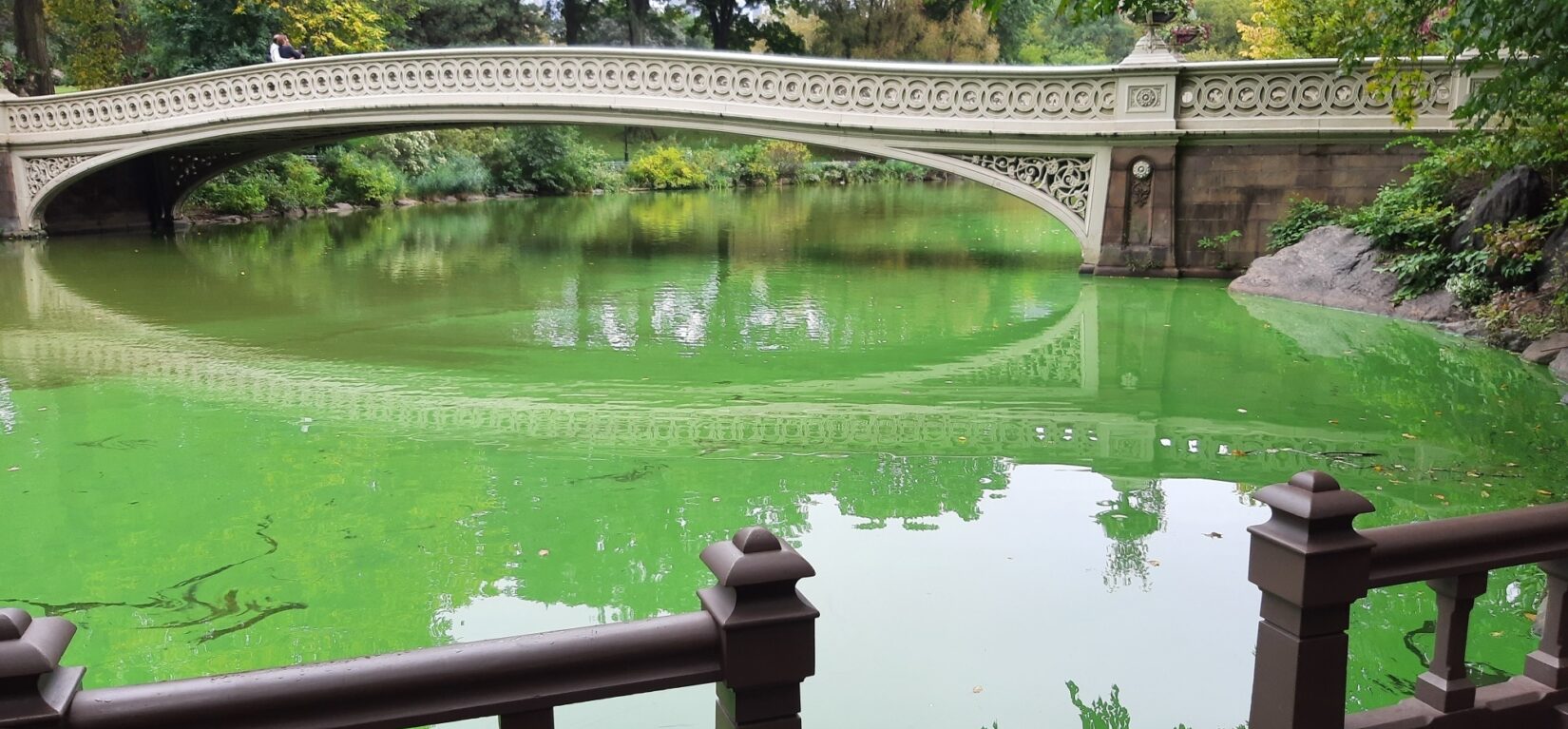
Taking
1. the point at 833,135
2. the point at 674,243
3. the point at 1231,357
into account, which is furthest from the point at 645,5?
the point at 1231,357

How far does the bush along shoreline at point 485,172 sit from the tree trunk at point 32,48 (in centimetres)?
342

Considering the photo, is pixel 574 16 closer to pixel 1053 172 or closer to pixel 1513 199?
pixel 1053 172

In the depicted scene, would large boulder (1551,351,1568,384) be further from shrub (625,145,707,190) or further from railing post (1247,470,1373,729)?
shrub (625,145,707,190)

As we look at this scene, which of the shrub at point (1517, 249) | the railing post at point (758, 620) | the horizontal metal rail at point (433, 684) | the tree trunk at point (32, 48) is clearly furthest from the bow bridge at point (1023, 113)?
the horizontal metal rail at point (433, 684)

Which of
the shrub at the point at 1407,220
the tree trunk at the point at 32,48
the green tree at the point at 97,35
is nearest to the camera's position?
the shrub at the point at 1407,220

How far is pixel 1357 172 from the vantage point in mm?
11055

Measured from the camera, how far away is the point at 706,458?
556 centimetres

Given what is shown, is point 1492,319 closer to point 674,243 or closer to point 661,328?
point 661,328

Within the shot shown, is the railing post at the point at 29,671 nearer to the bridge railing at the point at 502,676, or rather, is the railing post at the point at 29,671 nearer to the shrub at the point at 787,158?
the bridge railing at the point at 502,676

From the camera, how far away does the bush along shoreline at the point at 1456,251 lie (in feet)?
26.5

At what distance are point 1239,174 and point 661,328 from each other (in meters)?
5.96

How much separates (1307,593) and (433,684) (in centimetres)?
143

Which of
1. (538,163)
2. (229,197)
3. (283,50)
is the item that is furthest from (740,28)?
(283,50)

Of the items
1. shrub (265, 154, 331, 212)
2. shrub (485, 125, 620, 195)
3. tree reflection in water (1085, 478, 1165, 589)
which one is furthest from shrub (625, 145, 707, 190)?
tree reflection in water (1085, 478, 1165, 589)
